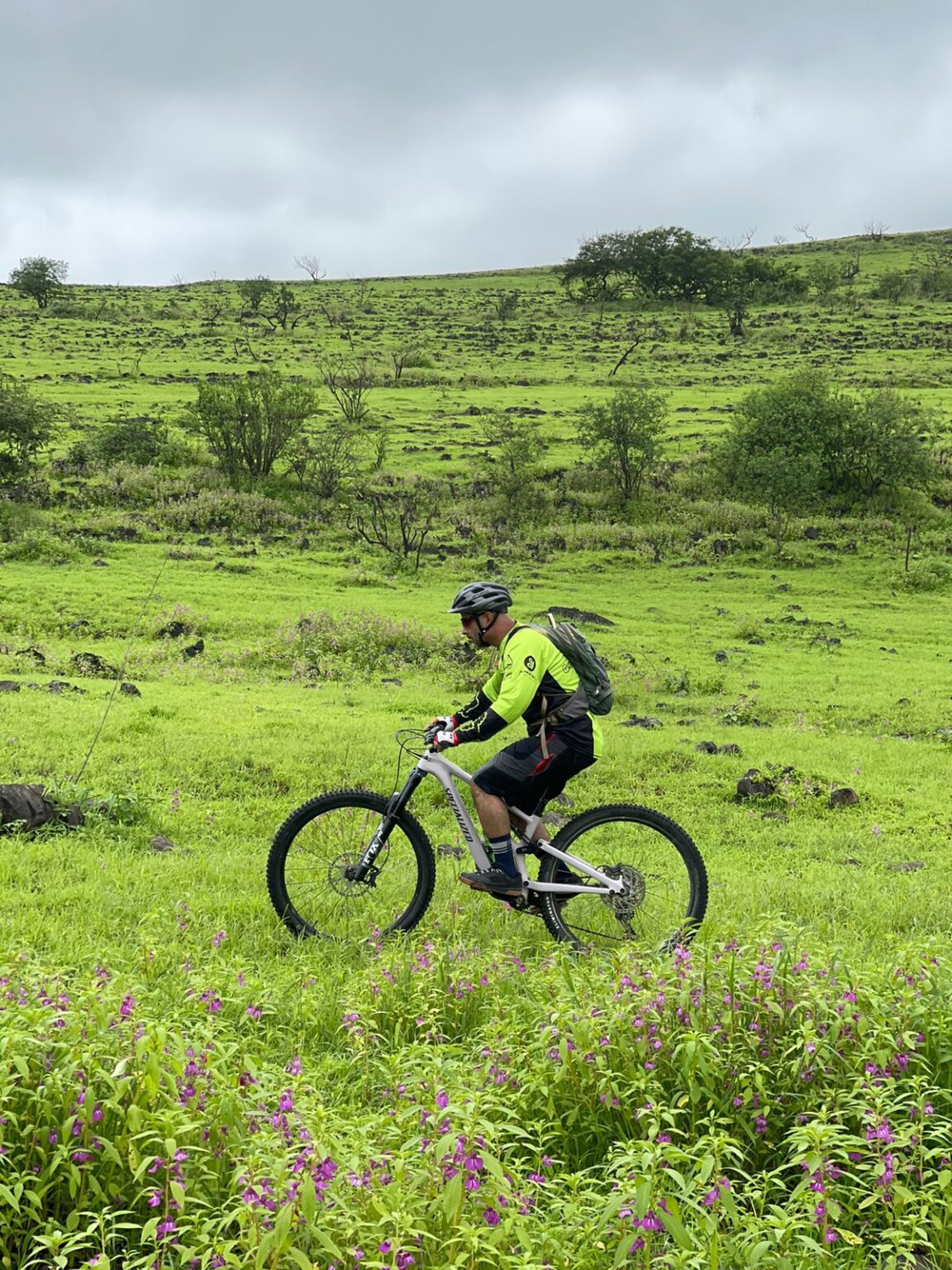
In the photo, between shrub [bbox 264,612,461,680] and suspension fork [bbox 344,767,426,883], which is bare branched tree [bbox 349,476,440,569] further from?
suspension fork [bbox 344,767,426,883]

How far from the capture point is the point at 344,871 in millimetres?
6523

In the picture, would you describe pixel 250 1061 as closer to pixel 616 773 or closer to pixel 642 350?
pixel 616 773

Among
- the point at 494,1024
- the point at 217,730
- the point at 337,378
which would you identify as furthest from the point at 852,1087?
the point at 337,378

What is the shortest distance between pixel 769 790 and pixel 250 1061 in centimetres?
908

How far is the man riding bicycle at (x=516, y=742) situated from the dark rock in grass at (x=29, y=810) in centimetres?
417

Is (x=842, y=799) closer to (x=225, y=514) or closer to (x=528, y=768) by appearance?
(x=528, y=768)

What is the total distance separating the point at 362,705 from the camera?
15094mm

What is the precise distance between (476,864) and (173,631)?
1504 centimetres

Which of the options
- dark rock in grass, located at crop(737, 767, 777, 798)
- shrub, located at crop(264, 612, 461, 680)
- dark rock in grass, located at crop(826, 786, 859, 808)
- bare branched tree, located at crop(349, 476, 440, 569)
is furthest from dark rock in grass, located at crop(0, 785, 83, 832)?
bare branched tree, located at crop(349, 476, 440, 569)

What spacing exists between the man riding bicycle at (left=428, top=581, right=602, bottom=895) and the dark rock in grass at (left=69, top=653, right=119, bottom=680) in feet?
38.9

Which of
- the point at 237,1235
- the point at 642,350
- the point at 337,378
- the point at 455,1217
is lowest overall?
the point at 237,1235

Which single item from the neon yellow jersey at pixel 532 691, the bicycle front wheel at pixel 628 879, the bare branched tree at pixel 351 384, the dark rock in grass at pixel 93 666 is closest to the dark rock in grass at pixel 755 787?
the bicycle front wheel at pixel 628 879

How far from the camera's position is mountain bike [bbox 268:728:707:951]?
21.2ft

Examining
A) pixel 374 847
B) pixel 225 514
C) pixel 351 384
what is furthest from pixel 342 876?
pixel 351 384
